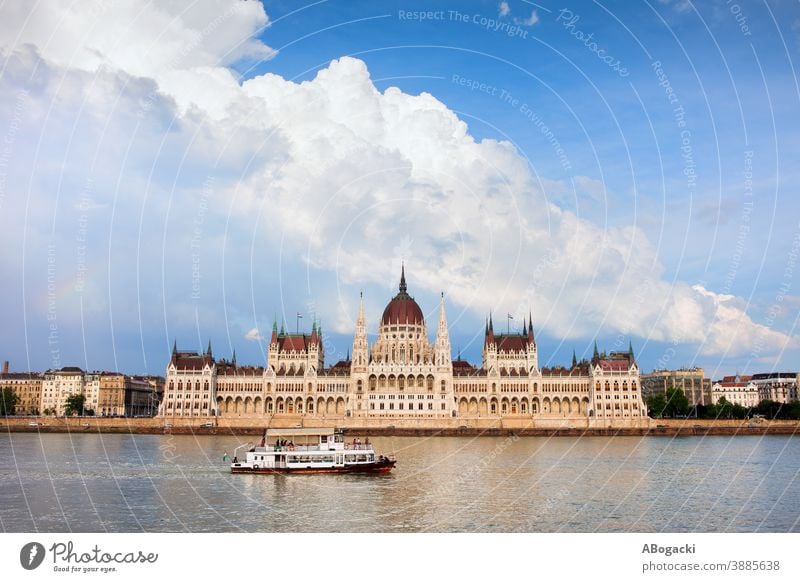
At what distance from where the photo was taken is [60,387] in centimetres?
13812

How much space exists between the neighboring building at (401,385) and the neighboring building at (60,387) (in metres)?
31.5

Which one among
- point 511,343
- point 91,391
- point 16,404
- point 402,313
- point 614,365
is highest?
point 402,313

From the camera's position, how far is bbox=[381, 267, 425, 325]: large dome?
121438 mm

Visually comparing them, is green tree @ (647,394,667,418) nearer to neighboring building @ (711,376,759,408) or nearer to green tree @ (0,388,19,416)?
neighboring building @ (711,376,759,408)

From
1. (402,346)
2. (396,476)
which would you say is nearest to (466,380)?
(402,346)

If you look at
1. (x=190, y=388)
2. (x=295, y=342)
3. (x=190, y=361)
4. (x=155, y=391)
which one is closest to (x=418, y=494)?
(x=190, y=388)

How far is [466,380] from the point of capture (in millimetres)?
116250

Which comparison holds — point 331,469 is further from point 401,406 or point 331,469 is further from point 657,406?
point 657,406

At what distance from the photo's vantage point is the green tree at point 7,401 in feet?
378

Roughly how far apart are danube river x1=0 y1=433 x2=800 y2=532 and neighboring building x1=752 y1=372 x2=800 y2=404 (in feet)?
298

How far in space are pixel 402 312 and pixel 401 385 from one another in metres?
13.3

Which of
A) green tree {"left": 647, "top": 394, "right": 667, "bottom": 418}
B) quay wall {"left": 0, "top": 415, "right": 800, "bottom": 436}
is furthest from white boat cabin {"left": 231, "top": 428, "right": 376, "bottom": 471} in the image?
green tree {"left": 647, "top": 394, "right": 667, "bottom": 418}
